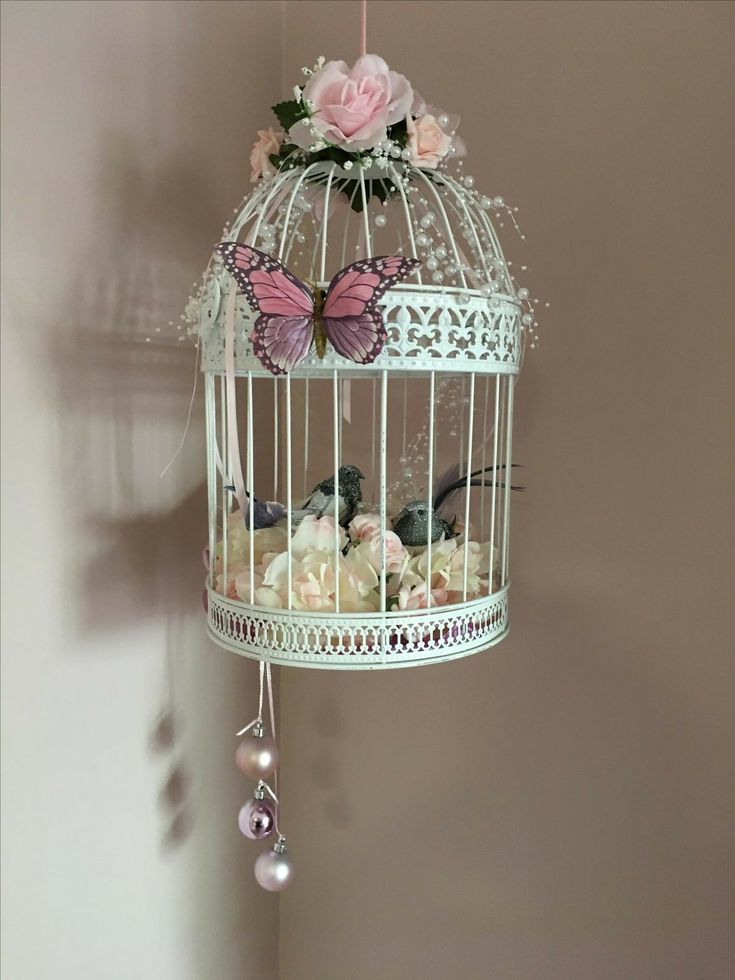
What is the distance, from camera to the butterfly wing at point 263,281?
689mm

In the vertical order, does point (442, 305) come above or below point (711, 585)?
above

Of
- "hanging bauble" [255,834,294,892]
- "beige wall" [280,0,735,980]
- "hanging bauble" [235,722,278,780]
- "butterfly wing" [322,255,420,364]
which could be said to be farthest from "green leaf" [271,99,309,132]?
"hanging bauble" [255,834,294,892]

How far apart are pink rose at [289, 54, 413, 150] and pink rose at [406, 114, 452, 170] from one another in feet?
0.07

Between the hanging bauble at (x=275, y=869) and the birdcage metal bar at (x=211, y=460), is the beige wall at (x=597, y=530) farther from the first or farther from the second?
the birdcage metal bar at (x=211, y=460)

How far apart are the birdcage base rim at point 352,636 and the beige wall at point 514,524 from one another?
25 cm

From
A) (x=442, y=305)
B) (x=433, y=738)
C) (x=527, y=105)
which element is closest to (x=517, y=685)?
(x=433, y=738)

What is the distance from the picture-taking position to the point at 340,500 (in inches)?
34.2

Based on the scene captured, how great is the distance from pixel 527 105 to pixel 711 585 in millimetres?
665

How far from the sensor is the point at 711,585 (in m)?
1.00

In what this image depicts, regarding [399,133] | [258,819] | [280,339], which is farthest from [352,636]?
[399,133]

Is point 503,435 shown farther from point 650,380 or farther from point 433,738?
point 433,738

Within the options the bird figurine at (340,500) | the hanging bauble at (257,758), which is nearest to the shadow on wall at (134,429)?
the hanging bauble at (257,758)

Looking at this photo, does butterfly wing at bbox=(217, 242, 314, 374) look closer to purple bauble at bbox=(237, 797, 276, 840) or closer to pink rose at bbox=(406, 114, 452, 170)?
pink rose at bbox=(406, 114, 452, 170)

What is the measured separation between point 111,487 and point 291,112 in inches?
18.1
